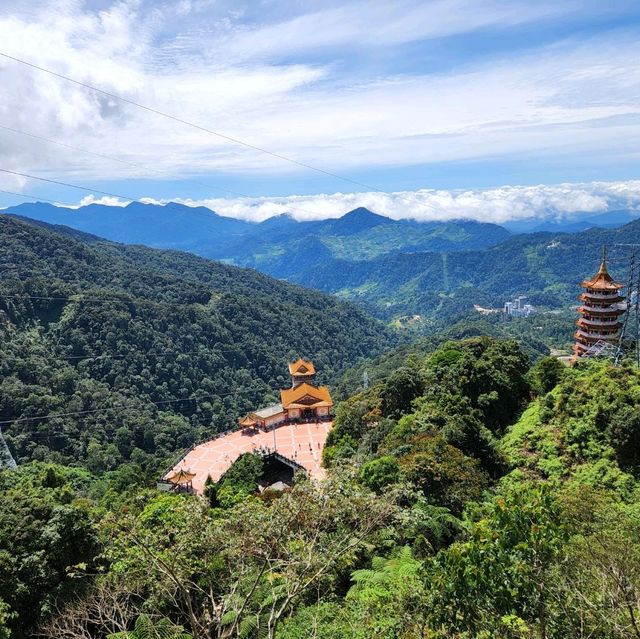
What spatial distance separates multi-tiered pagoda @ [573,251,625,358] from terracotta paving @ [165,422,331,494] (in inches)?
734

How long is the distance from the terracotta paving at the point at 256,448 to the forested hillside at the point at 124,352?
15.2 metres

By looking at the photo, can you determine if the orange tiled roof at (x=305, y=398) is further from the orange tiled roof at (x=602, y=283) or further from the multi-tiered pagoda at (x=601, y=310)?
the orange tiled roof at (x=602, y=283)

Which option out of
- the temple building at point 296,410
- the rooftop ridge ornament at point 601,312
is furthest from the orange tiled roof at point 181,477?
the rooftop ridge ornament at point 601,312

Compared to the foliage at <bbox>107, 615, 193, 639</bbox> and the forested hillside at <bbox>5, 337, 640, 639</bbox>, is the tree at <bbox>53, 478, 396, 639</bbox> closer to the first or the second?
the forested hillside at <bbox>5, 337, 640, 639</bbox>

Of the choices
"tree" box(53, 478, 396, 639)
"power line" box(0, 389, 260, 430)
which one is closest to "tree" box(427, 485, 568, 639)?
"tree" box(53, 478, 396, 639)

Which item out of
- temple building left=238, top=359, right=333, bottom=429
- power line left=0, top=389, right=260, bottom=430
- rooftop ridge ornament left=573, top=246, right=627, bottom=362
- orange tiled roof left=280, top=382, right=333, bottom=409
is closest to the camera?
rooftop ridge ornament left=573, top=246, right=627, bottom=362

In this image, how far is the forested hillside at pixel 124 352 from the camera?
2165 inches

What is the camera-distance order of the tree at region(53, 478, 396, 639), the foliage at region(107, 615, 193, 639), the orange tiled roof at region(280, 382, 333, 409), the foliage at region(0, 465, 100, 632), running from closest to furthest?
1. the tree at region(53, 478, 396, 639)
2. the foliage at region(107, 615, 193, 639)
3. the foliage at region(0, 465, 100, 632)
4. the orange tiled roof at region(280, 382, 333, 409)

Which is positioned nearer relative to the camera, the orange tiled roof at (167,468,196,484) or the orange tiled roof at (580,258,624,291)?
the orange tiled roof at (167,468,196,484)

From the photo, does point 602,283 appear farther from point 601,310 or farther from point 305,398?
point 305,398

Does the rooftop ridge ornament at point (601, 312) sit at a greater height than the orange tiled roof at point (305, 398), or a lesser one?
greater

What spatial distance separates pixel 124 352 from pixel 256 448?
43.4 meters

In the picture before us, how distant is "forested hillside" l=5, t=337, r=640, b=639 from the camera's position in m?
7.26

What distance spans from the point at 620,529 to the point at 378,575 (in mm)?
5305
